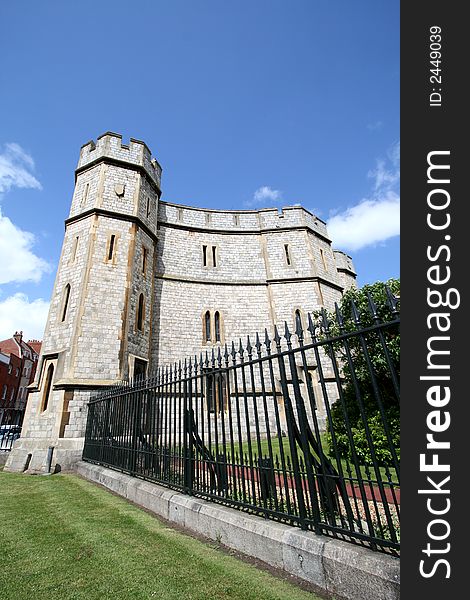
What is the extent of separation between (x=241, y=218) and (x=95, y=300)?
37.2ft

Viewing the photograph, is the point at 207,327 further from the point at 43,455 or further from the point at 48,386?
the point at 43,455

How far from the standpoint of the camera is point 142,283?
47.1 ft

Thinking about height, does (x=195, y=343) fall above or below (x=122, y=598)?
above

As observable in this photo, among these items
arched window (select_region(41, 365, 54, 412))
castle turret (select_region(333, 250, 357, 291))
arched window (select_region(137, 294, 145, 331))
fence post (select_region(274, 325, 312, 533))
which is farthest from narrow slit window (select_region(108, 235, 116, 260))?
castle turret (select_region(333, 250, 357, 291))

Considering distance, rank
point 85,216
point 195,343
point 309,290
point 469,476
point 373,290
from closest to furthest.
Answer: point 469,476 → point 373,290 → point 85,216 → point 195,343 → point 309,290

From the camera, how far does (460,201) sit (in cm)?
190

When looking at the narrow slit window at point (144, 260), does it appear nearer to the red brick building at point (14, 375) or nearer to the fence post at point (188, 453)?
the fence post at point (188, 453)

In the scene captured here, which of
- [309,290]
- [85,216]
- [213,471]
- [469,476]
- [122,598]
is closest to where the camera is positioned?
[469,476]

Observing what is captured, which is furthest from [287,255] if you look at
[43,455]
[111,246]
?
[43,455]

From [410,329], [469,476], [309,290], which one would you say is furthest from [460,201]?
[309,290]

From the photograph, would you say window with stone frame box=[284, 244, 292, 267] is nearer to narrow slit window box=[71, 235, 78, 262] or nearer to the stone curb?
narrow slit window box=[71, 235, 78, 262]

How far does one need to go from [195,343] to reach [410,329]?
47.4 feet

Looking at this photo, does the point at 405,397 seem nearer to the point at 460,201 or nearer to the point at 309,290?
the point at 460,201

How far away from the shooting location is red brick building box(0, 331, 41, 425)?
33594mm
